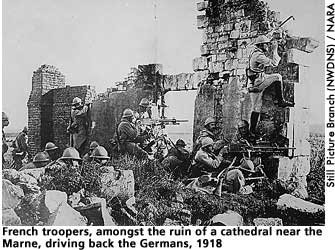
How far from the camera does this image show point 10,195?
4270 millimetres

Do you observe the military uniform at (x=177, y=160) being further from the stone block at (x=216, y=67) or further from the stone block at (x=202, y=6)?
the stone block at (x=202, y=6)

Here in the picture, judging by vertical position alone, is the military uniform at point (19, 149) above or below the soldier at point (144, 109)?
below

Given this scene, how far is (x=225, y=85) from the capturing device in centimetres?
423

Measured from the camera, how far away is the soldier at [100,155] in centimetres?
430

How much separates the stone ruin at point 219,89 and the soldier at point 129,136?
0.05m

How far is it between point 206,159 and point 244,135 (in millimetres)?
312

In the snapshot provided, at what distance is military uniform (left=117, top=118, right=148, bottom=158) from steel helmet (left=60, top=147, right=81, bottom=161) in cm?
33

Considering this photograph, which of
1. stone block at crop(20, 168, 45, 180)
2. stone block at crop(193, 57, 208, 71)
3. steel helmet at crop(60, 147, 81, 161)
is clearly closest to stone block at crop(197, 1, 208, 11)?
stone block at crop(193, 57, 208, 71)

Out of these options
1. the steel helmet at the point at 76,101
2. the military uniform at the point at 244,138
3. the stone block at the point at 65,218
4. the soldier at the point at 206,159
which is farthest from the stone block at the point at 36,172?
the military uniform at the point at 244,138

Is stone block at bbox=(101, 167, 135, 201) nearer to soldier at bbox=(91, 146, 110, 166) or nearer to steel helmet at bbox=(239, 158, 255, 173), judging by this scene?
soldier at bbox=(91, 146, 110, 166)

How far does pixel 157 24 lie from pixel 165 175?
3.47 feet

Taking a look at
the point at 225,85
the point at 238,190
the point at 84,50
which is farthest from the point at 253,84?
the point at 84,50

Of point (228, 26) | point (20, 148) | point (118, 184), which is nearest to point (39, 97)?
point (20, 148)

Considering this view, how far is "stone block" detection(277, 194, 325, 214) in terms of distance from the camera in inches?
161
